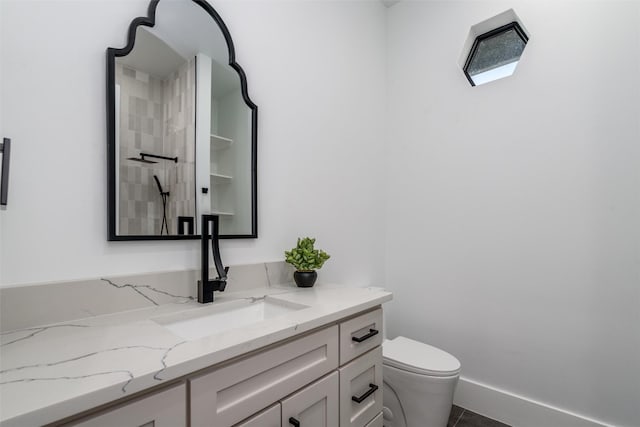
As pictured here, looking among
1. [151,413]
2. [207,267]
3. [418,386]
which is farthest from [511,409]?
[151,413]

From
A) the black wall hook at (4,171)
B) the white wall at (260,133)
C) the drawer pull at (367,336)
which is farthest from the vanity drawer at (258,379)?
the black wall hook at (4,171)

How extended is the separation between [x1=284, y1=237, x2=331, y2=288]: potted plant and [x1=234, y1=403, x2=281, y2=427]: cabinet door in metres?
0.64

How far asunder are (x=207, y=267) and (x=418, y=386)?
119 cm

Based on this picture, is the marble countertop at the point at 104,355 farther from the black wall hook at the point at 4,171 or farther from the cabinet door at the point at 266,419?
the black wall hook at the point at 4,171

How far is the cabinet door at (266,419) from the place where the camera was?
0.79 m

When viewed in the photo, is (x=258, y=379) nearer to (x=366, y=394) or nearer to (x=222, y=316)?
(x=222, y=316)

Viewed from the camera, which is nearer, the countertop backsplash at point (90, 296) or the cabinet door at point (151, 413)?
the cabinet door at point (151, 413)

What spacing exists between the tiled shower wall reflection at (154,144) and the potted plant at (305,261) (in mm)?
503

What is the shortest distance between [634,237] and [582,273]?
0.27m

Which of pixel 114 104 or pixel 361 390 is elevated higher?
pixel 114 104

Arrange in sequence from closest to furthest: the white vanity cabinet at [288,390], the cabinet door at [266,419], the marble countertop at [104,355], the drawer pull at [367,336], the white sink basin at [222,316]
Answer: the marble countertop at [104,355] → the white vanity cabinet at [288,390] → the cabinet door at [266,419] → the white sink basin at [222,316] → the drawer pull at [367,336]

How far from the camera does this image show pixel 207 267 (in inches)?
46.4

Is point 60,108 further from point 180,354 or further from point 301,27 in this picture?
point 301,27

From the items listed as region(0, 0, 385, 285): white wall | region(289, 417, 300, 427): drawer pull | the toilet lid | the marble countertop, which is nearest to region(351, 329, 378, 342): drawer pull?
the marble countertop
